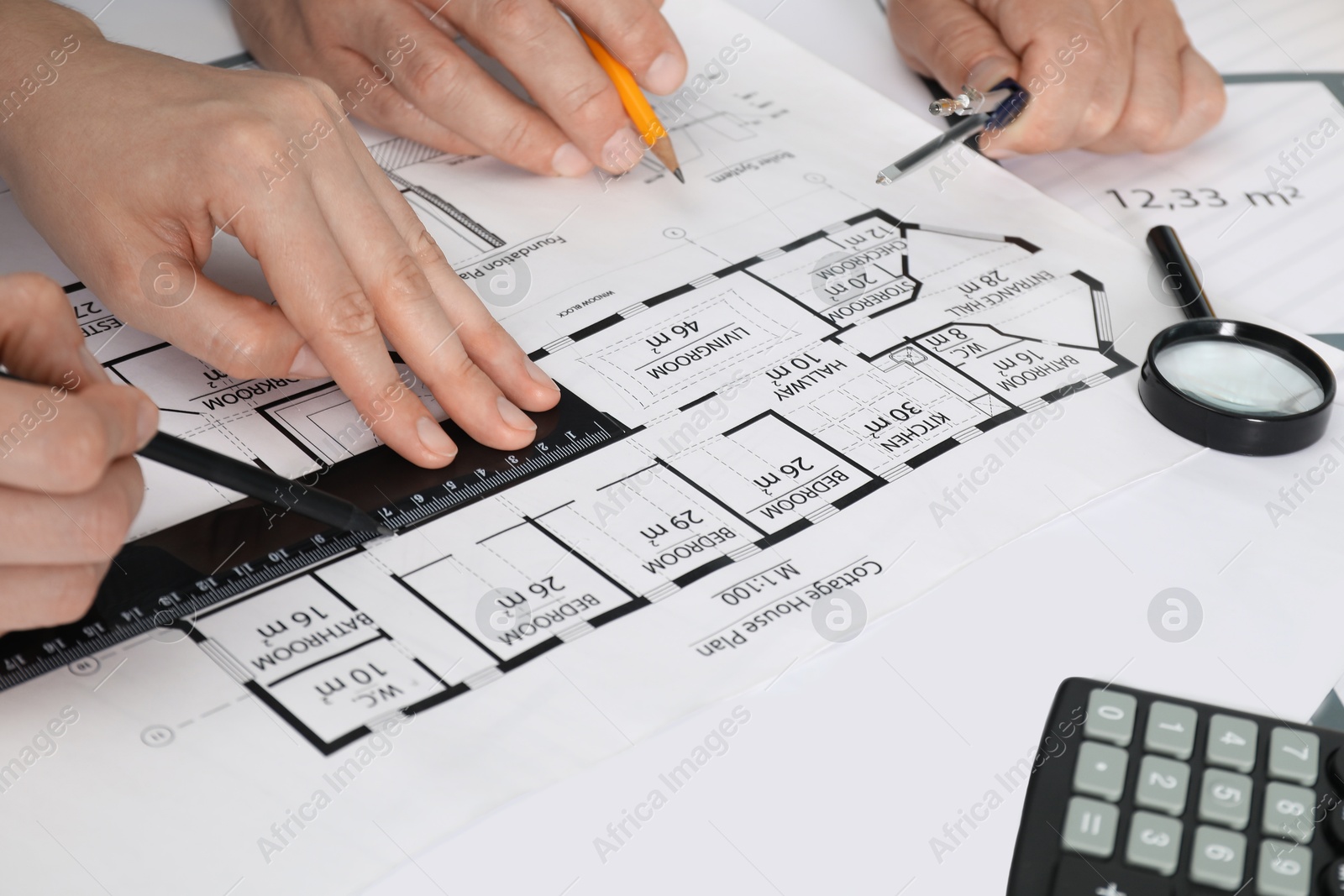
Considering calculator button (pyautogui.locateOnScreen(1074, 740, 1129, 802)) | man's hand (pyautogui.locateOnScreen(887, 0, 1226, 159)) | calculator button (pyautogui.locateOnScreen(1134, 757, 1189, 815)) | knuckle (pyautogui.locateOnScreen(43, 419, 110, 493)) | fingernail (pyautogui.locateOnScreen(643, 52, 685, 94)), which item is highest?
knuckle (pyautogui.locateOnScreen(43, 419, 110, 493))

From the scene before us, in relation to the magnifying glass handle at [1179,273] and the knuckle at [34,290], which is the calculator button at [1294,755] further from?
the knuckle at [34,290]

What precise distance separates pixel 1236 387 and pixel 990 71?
469mm

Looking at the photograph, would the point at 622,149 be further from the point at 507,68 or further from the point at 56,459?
the point at 56,459

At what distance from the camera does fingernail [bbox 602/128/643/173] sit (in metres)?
1.05

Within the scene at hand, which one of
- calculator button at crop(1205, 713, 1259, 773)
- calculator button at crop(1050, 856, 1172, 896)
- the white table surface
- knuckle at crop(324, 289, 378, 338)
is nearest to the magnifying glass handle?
the white table surface

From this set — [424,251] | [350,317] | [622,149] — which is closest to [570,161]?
[622,149]

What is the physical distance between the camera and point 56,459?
0.51 meters

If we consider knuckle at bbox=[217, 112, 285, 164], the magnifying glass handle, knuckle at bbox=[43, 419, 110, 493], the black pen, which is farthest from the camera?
the magnifying glass handle

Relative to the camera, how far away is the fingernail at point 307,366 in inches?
30.9

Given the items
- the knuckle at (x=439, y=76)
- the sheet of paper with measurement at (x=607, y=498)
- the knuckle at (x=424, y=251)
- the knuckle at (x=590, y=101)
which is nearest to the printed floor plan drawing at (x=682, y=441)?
the sheet of paper with measurement at (x=607, y=498)

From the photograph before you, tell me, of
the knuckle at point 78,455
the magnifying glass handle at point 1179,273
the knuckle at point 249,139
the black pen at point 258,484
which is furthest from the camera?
the magnifying glass handle at point 1179,273

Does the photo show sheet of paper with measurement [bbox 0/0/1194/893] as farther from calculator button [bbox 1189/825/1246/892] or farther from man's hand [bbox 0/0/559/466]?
calculator button [bbox 1189/825/1246/892]

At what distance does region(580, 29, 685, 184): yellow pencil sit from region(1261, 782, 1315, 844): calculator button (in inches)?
27.5

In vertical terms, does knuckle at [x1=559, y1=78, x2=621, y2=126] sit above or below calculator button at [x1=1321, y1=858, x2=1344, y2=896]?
above
